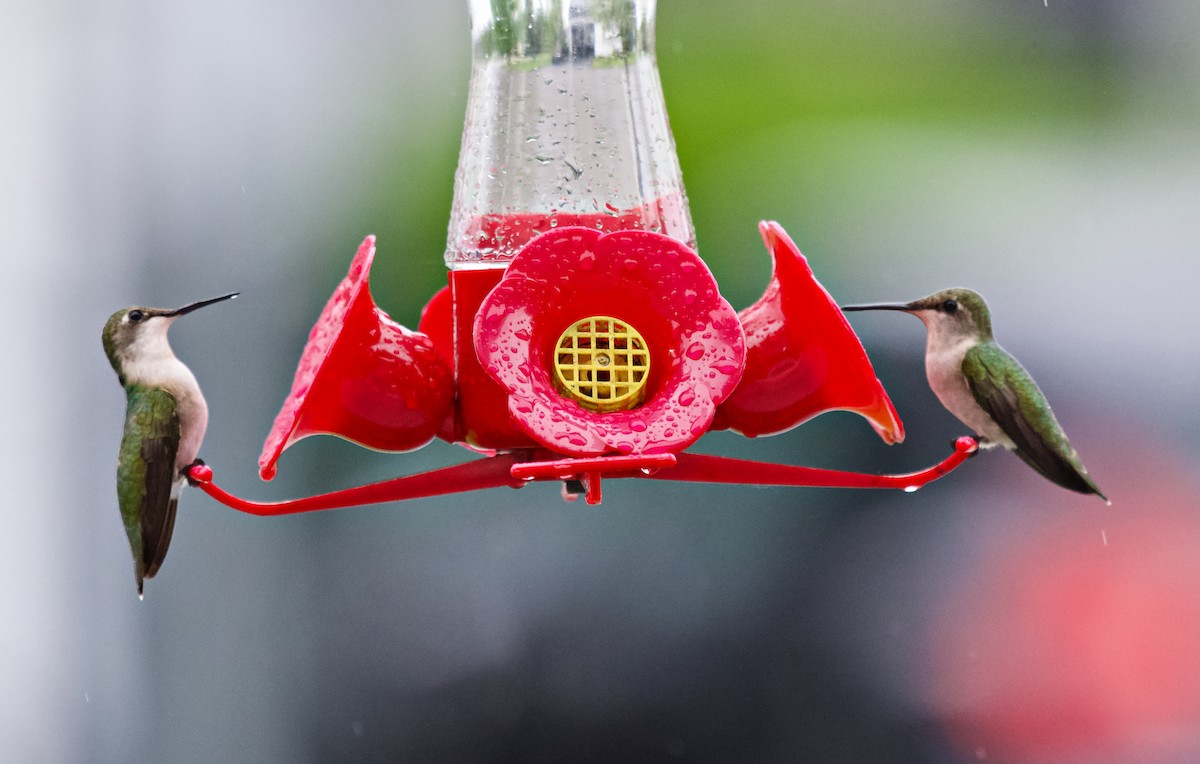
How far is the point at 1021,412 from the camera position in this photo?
196 centimetres

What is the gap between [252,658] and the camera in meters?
4.52

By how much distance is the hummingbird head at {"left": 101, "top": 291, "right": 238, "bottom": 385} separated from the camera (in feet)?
6.81

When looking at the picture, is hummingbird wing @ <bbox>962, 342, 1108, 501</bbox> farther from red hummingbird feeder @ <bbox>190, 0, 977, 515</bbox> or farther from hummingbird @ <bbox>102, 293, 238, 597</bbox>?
hummingbird @ <bbox>102, 293, 238, 597</bbox>

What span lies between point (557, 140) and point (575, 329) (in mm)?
334

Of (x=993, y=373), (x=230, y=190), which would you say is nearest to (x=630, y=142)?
(x=993, y=373)

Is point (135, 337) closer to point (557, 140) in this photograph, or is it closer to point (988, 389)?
point (557, 140)

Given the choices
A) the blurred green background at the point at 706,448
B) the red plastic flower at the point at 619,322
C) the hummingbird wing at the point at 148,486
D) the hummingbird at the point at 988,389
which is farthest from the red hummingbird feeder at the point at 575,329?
the blurred green background at the point at 706,448

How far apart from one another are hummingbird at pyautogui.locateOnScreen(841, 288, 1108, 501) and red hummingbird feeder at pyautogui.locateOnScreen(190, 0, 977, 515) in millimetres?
292

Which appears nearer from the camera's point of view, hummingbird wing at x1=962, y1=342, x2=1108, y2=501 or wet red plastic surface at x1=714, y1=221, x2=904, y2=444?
wet red plastic surface at x1=714, y1=221, x2=904, y2=444

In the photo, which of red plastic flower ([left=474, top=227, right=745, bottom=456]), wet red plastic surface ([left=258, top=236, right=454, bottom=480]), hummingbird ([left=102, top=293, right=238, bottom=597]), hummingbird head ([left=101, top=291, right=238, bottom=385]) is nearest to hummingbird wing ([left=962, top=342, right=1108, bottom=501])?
red plastic flower ([left=474, top=227, right=745, bottom=456])

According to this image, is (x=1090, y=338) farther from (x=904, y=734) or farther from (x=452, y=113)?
(x=452, y=113)

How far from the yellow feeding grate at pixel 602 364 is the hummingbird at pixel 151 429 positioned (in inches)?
20.3

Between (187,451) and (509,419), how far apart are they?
0.56m

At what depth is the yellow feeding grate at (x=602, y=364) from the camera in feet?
5.41
